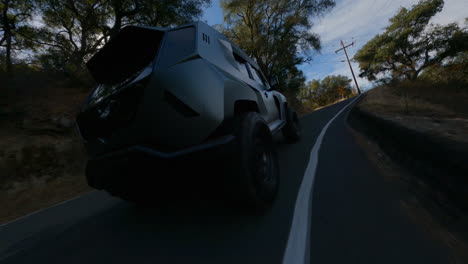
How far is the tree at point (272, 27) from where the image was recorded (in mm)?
16203

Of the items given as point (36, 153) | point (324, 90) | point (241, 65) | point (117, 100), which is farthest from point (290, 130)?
point (324, 90)

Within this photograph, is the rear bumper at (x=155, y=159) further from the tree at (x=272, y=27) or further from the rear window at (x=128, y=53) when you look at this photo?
the tree at (x=272, y=27)

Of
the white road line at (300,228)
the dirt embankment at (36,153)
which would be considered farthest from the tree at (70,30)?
the white road line at (300,228)

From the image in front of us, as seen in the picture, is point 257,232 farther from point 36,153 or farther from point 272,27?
point 272,27

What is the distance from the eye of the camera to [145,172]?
1226 millimetres

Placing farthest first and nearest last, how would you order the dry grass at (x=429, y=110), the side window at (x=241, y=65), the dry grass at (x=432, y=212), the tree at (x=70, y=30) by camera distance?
the tree at (x=70, y=30), the side window at (x=241, y=65), the dry grass at (x=429, y=110), the dry grass at (x=432, y=212)

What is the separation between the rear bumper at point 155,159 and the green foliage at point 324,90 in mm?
60802

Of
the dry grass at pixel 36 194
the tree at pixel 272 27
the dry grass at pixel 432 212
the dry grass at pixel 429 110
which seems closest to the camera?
the dry grass at pixel 432 212

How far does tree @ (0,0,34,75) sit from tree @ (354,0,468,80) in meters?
29.2

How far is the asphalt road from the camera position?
105 centimetres

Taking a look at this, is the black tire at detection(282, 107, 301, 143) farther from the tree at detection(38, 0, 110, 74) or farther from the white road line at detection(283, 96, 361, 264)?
the tree at detection(38, 0, 110, 74)

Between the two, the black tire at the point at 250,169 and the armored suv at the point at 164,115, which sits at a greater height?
the armored suv at the point at 164,115

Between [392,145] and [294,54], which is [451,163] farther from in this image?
[294,54]

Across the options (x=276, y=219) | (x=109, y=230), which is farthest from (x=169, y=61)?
(x=109, y=230)
